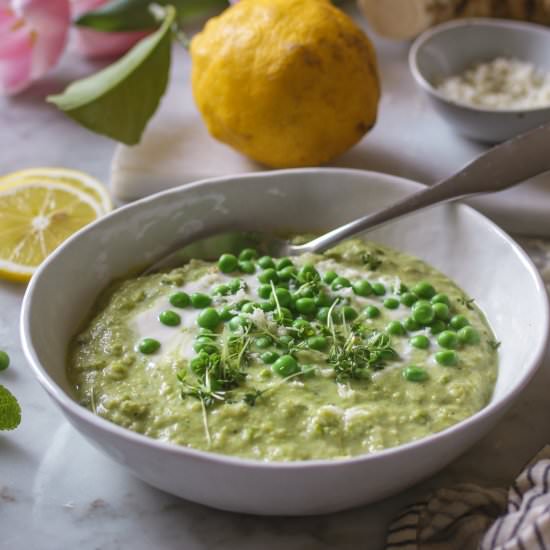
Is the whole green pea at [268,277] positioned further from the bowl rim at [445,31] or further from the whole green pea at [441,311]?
the bowl rim at [445,31]

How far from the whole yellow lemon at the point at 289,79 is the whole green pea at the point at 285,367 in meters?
0.85

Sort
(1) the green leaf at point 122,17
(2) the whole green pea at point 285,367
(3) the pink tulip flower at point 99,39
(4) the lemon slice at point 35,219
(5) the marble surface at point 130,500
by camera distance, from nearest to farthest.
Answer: (5) the marble surface at point 130,500
(2) the whole green pea at point 285,367
(4) the lemon slice at point 35,219
(1) the green leaf at point 122,17
(3) the pink tulip flower at point 99,39

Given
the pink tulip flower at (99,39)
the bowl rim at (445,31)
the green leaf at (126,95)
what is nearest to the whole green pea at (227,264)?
the green leaf at (126,95)

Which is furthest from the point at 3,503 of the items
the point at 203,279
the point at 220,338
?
the point at 203,279

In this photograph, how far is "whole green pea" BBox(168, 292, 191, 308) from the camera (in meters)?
1.92

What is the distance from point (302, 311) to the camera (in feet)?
6.23

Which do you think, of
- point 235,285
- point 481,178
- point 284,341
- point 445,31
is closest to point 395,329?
point 284,341

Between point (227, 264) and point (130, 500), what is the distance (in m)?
0.62

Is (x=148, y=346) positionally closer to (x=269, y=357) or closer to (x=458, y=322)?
(x=269, y=357)

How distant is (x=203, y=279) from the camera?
2.02 meters

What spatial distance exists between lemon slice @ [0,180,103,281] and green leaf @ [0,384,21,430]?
513mm

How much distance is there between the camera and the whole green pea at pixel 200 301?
192cm

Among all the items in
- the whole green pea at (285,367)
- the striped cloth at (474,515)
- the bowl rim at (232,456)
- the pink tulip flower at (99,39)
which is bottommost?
the pink tulip flower at (99,39)

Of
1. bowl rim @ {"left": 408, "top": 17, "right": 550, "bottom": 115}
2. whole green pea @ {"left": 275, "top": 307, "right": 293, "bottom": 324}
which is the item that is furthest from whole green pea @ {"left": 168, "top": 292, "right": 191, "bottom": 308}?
bowl rim @ {"left": 408, "top": 17, "right": 550, "bottom": 115}
